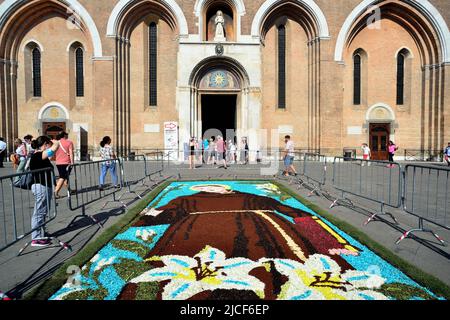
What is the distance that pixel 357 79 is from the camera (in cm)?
2202

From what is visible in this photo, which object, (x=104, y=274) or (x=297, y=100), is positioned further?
(x=297, y=100)

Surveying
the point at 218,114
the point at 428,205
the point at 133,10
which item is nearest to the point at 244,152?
the point at 218,114

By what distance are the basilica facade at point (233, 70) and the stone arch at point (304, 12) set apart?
9 centimetres

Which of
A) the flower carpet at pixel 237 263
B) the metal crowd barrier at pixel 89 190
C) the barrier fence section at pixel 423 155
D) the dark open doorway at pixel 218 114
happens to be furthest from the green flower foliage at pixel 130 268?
the barrier fence section at pixel 423 155

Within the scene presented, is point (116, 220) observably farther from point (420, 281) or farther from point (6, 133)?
point (6, 133)

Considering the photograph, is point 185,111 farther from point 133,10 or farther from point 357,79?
point 357,79

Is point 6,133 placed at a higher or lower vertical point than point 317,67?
lower

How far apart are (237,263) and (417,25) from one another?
80.4 ft

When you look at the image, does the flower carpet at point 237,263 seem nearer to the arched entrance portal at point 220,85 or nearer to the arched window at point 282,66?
the arched entrance portal at point 220,85

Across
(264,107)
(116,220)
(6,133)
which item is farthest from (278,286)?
(6,133)

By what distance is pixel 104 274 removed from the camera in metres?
3.70

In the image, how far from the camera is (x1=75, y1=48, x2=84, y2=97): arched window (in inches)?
831

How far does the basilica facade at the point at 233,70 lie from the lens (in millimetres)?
19219
